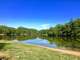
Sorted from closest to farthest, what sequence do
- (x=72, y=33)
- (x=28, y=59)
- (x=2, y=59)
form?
(x=2, y=59), (x=28, y=59), (x=72, y=33)

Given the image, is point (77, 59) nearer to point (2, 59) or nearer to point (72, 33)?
point (2, 59)

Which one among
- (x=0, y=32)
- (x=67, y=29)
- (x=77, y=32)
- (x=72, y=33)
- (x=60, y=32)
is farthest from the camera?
(x=0, y=32)

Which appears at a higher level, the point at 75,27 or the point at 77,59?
the point at 75,27

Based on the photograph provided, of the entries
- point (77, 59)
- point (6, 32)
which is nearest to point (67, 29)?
point (6, 32)

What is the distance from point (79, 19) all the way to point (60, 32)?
2666cm

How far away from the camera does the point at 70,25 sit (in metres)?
100

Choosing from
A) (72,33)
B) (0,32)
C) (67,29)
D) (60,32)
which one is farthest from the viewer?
(0,32)

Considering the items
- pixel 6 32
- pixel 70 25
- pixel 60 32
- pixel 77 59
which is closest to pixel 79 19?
pixel 70 25

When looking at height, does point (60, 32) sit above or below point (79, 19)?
below

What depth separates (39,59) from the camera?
15.3 metres

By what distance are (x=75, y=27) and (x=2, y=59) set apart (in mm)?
83813

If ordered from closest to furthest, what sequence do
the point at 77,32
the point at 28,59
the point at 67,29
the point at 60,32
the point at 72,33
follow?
the point at 28,59 → the point at 77,32 → the point at 72,33 → the point at 67,29 → the point at 60,32

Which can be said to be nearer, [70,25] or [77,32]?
[77,32]

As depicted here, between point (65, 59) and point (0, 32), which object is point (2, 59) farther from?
point (0, 32)
